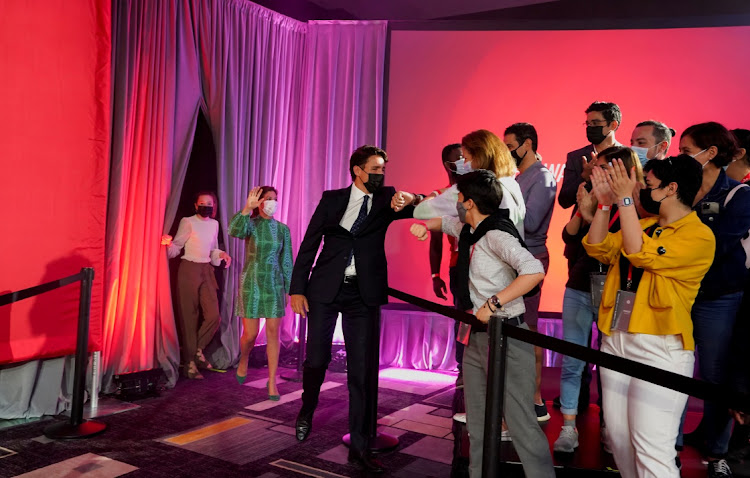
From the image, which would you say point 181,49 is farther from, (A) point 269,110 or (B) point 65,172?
(B) point 65,172

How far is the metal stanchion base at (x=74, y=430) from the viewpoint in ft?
12.4

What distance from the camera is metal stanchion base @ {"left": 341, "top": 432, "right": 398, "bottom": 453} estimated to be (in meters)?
3.74

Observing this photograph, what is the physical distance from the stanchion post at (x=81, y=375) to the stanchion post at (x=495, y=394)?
2589mm

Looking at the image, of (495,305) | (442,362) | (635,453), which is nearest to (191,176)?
(442,362)

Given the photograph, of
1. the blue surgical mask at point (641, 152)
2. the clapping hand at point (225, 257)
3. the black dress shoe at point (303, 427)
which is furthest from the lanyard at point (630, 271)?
the clapping hand at point (225, 257)

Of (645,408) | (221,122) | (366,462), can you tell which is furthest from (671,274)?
(221,122)

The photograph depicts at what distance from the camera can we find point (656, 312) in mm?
2354

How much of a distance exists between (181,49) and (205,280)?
2007 mm

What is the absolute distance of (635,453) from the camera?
2297 millimetres

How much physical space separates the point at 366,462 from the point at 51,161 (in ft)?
9.31

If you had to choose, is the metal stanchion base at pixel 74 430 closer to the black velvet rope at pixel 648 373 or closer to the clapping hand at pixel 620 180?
the black velvet rope at pixel 648 373

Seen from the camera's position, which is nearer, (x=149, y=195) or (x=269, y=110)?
(x=149, y=195)

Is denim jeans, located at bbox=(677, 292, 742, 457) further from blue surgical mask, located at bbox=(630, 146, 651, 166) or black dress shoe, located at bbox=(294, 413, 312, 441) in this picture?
black dress shoe, located at bbox=(294, 413, 312, 441)

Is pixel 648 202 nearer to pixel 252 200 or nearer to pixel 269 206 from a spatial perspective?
pixel 252 200
